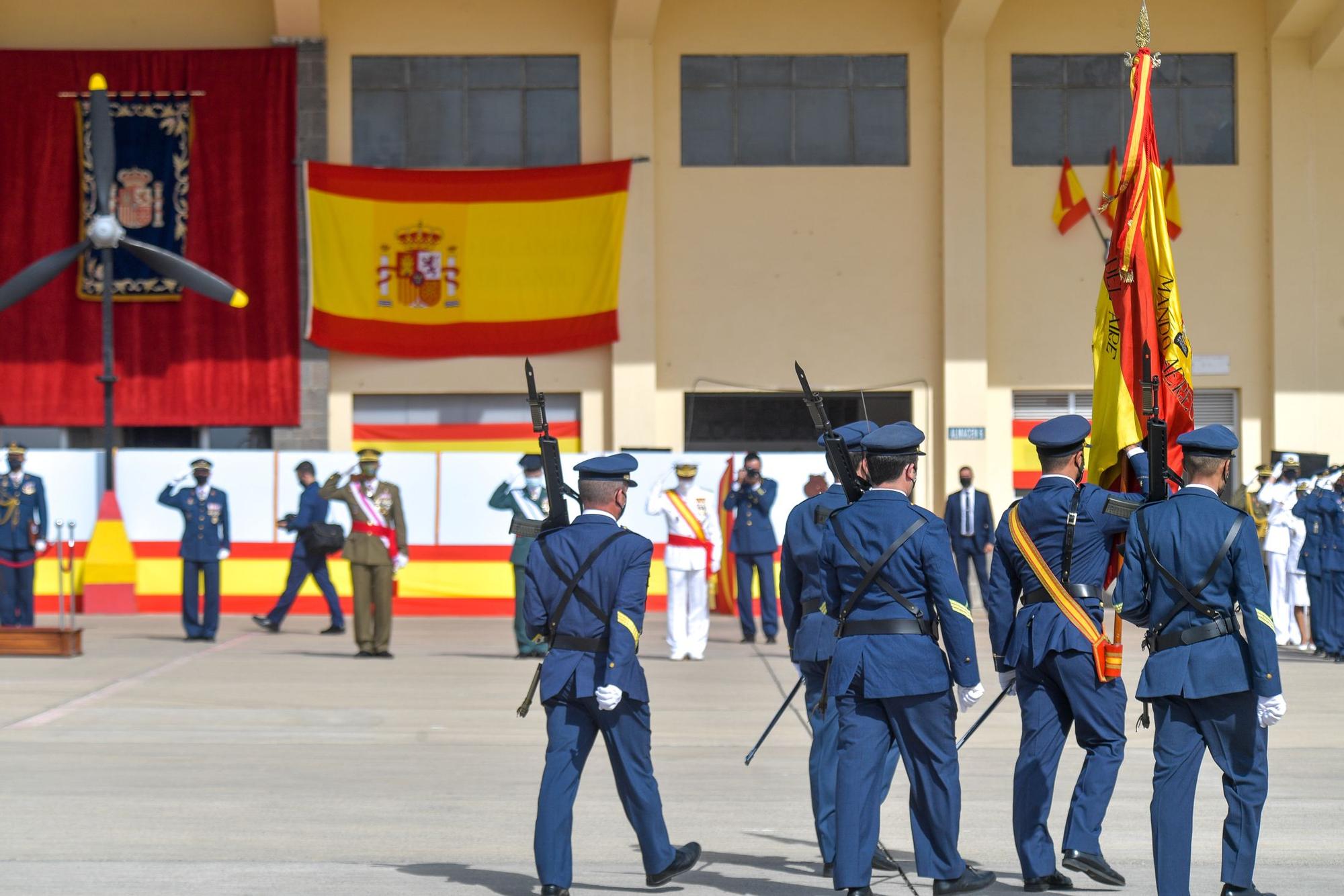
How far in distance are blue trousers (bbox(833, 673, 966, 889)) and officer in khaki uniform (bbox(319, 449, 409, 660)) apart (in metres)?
8.82

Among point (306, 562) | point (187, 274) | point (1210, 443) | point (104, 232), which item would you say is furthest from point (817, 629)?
point (104, 232)

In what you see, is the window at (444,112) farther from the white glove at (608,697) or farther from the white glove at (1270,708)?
the white glove at (1270,708)

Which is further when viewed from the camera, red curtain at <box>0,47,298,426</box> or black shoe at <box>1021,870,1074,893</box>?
red curtain at <box>0,47,298,426</box>

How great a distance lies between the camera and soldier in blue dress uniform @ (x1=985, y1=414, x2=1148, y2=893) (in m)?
6.44

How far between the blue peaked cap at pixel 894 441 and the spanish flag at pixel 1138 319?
241 cm

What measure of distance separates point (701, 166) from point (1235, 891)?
17218 mm

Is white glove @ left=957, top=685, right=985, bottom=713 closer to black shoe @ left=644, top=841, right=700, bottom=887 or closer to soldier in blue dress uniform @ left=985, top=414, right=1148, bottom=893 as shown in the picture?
soldier in blue dress uniform @ left=985, top=414, right=1148, bottom=893

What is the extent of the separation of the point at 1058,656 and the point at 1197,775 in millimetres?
816

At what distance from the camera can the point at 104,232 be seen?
A: 19.3 meters

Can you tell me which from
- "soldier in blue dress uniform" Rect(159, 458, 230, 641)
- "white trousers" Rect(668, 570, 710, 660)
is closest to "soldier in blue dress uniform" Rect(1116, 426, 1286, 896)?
"white trousers" Rect(668, 570, 710, 660)

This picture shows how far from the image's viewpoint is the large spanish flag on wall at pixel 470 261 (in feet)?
71.7

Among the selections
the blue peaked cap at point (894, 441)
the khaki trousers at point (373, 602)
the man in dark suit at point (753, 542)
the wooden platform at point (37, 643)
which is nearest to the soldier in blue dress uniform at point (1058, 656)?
the blue peaked cap at point (894, 441)

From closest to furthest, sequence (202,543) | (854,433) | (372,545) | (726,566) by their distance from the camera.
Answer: (854,433) < (372,545) < (202,543) < (726,566)

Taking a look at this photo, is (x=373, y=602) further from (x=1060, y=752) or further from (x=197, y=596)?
(x=1060, y=752)
